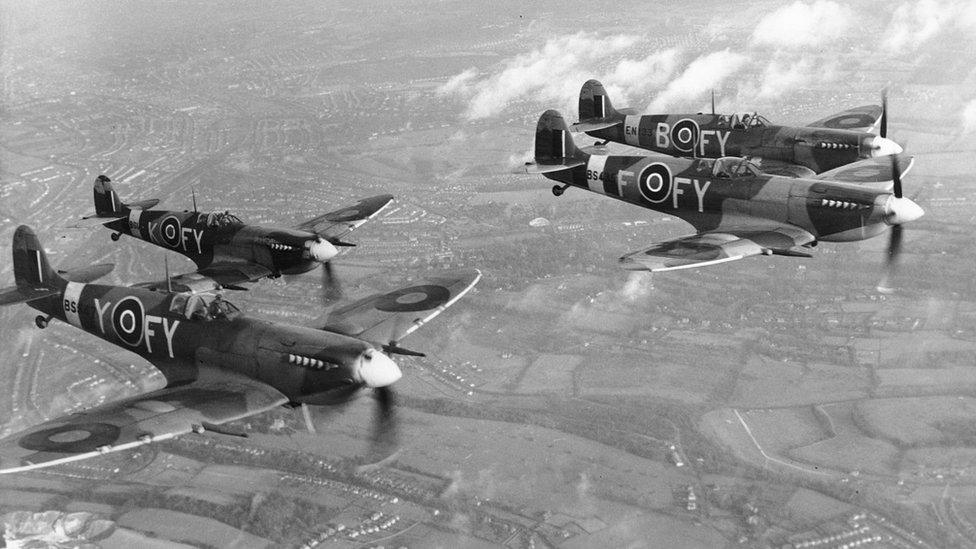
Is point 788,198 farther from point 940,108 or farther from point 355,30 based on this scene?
point 355,30

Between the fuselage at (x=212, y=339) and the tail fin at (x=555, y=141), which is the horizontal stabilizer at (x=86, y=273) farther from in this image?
the tail fin at (x=555, y=141)

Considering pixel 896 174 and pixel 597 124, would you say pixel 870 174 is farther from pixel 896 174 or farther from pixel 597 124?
pixel 597 124

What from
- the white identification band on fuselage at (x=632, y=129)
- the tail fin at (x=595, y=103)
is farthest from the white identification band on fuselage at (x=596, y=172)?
the tail fin at (x=595, y=103)

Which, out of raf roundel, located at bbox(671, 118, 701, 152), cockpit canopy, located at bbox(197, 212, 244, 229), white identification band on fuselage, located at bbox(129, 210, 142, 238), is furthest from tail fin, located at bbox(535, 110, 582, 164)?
white identification band on fuselage, located at bbox(129, 210, 142, 238)

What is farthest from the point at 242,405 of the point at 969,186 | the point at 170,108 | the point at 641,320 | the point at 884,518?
the point at 170,108

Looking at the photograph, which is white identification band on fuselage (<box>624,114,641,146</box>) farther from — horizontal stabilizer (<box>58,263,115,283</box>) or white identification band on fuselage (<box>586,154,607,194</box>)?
horizontal stabilizer (<box>58,263,115,283</box>)

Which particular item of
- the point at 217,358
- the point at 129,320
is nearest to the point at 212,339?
the point at 217,358

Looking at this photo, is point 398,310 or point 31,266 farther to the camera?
point 31,266
